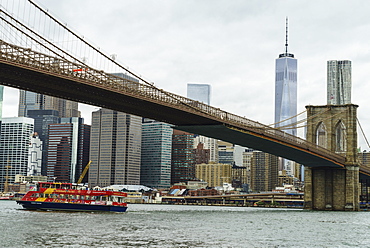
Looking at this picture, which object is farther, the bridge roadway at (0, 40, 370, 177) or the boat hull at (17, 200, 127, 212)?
the boat hull at (17, 200, 127, 212)

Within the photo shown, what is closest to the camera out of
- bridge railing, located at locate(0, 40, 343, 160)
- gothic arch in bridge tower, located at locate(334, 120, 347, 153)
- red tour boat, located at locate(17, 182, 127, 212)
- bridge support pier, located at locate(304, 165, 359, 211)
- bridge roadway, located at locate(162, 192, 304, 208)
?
bridge railing, located at locate(0, 40, 343, 160)

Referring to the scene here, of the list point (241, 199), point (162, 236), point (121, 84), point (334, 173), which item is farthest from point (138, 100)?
point (241, 199)

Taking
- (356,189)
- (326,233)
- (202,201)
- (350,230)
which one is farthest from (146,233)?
(202,201)

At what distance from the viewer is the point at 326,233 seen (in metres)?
40.7

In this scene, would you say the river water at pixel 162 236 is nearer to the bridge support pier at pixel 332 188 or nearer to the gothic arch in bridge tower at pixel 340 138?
the bridge support pier at pixel 332 188

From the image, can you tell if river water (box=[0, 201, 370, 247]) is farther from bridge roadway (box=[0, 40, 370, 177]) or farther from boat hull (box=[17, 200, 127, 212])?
boat hull (box=[17, 200, 127, 212])

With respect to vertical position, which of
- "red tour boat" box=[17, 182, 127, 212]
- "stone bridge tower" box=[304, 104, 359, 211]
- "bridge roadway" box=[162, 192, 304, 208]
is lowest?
"bridge roadway" box=[162, 192, 304, 208]

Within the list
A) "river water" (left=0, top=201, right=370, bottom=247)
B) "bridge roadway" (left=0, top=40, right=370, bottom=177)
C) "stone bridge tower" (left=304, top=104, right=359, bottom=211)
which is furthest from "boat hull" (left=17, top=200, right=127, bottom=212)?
"stone bridge tower" (left=304, top=104, right=359, bottom=211)

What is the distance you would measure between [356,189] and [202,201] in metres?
95.5

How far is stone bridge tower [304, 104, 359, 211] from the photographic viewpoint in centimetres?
8500

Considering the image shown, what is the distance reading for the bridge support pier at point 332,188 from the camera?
277 ft

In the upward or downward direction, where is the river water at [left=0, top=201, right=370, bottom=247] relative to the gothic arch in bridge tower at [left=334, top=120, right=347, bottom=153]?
downward

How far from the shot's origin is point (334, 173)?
286 ft

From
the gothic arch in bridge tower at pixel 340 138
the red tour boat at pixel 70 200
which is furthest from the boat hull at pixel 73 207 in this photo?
the gothic arch in bridge tower at pixel 340 138
